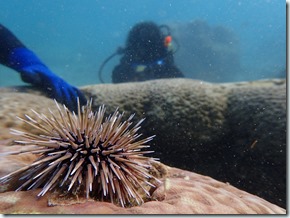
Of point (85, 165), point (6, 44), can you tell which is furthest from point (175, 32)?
point (85, 165)

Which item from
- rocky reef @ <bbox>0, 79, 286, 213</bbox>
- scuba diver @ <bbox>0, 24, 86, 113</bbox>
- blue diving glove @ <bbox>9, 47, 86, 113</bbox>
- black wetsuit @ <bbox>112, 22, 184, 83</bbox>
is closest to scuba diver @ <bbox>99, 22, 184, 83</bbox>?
black wetsuit @ <bbox>112, 22, 184, 83</bbox>

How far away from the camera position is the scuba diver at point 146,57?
7.48 m

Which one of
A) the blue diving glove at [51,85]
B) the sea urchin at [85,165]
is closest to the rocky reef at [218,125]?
the blue diving glove at [51,85]

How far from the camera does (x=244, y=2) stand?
37094 millimetres

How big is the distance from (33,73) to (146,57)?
408cm

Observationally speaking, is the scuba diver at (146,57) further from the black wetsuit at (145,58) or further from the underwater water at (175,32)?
the underwater water at (175,32)

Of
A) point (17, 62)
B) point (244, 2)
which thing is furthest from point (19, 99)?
point (244, 2)

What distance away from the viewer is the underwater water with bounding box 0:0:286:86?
17.9 m

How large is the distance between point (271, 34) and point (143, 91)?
97.4 feet

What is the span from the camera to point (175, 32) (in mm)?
18016

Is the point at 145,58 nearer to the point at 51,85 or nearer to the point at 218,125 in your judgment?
the point at 51,85

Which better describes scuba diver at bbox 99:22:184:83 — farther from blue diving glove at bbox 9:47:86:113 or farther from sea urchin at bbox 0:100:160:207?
sea urchin at bbox 0:100:160:207

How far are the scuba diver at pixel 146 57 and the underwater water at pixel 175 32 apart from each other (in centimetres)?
314

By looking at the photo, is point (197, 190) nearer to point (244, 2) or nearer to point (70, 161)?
point (70, 161)
